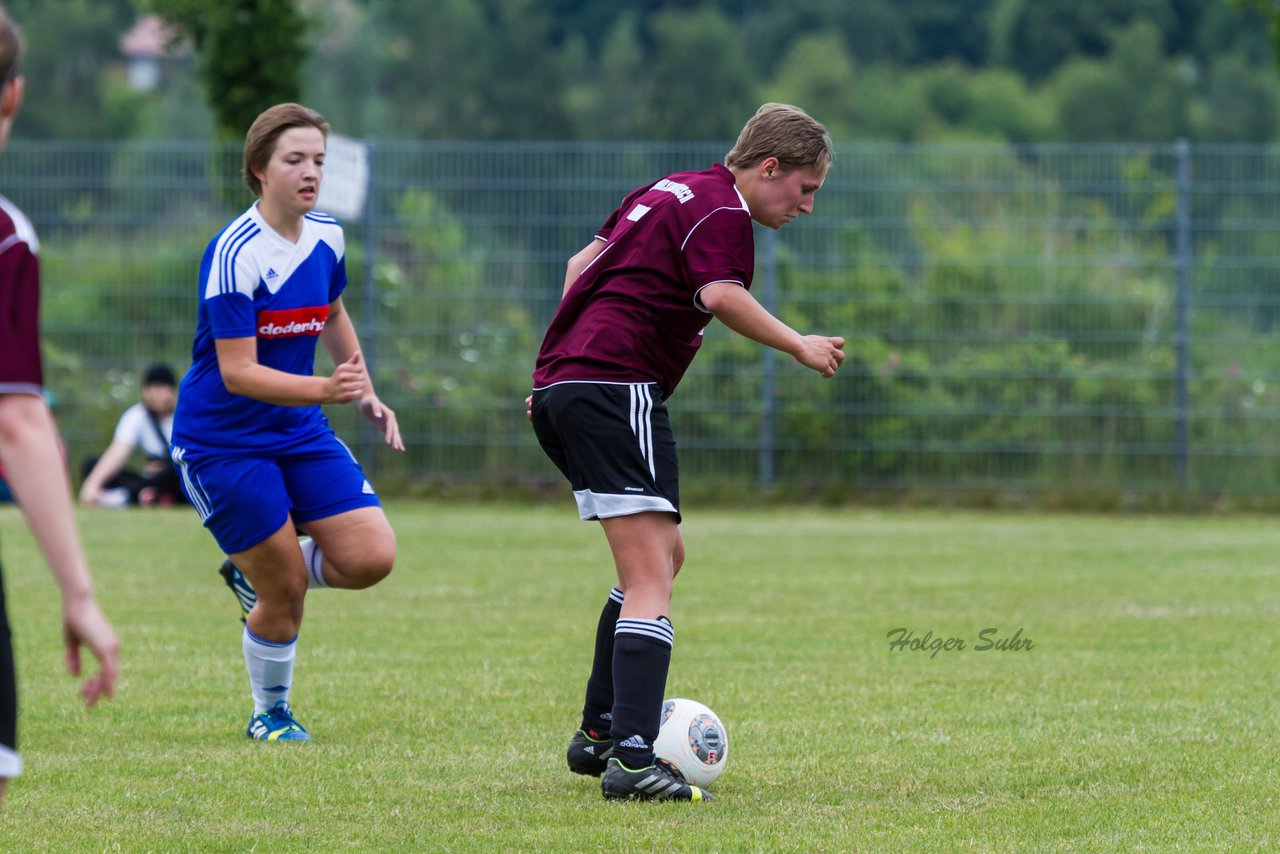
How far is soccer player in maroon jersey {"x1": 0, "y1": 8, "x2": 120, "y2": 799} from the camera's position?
3047 millimetres

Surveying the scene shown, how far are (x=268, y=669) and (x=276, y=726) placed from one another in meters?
0.19

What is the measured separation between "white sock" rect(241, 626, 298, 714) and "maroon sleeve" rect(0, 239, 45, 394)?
3.02m

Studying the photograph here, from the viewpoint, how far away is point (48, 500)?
3043mm

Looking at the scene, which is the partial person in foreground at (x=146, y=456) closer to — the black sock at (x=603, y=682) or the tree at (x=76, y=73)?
the black sock at (x=603, y=682)

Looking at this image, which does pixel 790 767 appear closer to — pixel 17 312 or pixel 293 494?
pixel 293 494

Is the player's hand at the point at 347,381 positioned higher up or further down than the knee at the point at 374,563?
higher up

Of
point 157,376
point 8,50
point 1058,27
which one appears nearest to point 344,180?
point 157,376

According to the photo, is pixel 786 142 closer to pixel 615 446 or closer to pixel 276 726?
pixel 615 446

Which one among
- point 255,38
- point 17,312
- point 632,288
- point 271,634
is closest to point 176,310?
point 255,38

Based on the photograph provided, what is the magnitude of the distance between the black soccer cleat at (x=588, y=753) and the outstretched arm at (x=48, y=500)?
2.42 m

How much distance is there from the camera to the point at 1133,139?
69.3 meters

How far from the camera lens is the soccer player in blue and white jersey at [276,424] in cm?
566

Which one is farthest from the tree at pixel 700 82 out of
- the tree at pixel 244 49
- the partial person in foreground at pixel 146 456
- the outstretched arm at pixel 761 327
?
the outstretched arm at pixel 761 327

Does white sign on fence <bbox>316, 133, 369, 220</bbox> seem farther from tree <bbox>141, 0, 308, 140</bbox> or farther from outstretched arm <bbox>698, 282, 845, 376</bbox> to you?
outstretched arm <bbox>698, 282, 845, 376</bbox>
